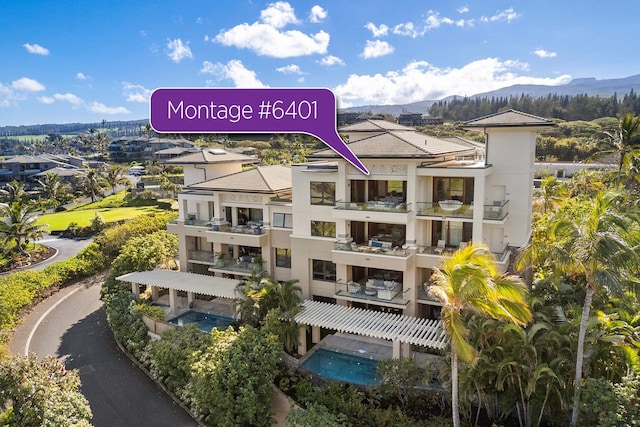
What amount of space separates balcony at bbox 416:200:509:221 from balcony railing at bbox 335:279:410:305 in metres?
4.09

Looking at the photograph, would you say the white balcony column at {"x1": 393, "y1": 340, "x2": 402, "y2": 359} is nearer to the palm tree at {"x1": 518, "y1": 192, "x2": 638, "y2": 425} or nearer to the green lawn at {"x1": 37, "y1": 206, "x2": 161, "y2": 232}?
the palm tree at {"x1": 518, "y1": 192, "x2": 638, "y2": 425}

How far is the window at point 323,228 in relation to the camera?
2703cm

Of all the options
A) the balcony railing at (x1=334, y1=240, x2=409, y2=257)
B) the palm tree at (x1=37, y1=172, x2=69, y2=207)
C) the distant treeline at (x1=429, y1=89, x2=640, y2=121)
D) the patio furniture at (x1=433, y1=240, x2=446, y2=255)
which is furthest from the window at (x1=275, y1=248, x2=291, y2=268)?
the distant treeline at (x1=429, y1=89, x2=640, y2=121)

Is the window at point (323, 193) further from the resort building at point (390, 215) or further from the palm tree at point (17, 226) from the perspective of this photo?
the palm tree at point (17, 226)

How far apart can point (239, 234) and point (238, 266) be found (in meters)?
2.32

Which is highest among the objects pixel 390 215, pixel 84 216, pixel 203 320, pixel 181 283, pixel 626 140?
pixel 626 140

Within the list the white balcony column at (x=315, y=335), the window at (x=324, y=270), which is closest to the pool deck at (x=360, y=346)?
the white balcony column at (x=315, y=335)

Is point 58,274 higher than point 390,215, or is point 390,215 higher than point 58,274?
point 390,215

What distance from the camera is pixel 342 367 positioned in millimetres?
A: 22953

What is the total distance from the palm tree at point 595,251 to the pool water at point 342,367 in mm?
9152

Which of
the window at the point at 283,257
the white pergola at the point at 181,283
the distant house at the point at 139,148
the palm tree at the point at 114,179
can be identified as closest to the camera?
the white pergola at the point at 181,283

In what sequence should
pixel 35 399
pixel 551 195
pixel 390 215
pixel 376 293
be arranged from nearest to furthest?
pixel 35 399 → pixel 390 215 → pixel 376 293 → pixel 551 195

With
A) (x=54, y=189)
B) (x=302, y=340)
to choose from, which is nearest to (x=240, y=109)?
(x=302, y=340)

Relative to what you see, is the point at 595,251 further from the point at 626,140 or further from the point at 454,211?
the point at 626,140
